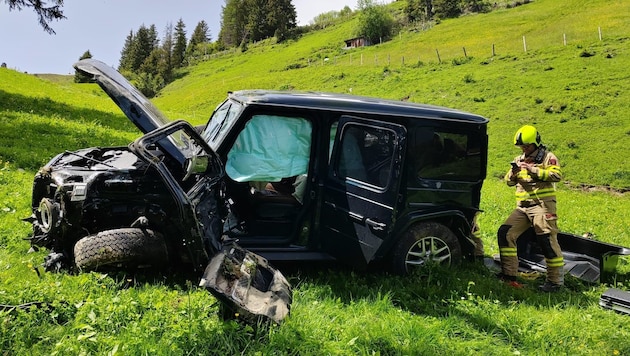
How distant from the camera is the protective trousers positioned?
5.44m

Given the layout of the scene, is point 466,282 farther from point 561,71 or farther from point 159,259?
point 561,71

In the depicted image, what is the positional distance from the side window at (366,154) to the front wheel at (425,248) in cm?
81

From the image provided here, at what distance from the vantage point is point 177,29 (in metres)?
98.3

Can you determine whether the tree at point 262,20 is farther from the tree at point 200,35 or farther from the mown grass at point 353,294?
the mown grass at point 353,294

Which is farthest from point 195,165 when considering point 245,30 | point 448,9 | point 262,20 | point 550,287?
point 245,30

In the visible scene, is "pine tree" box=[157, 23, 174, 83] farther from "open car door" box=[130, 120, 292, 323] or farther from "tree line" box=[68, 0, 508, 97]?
"open car door" box=[130, 120, 292, 323]

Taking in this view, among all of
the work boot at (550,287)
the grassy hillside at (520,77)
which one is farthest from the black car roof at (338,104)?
the grassy hillside at (520,77)

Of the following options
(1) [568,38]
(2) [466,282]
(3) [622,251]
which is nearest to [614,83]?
(1) [568,38]

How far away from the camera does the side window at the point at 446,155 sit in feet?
16.8

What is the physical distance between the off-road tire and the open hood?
1115 millimetres

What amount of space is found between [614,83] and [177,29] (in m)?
92.2

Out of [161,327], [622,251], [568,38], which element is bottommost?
[622,251]

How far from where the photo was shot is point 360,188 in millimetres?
4898

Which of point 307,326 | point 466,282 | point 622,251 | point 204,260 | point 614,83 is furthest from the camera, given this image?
point 614,83
